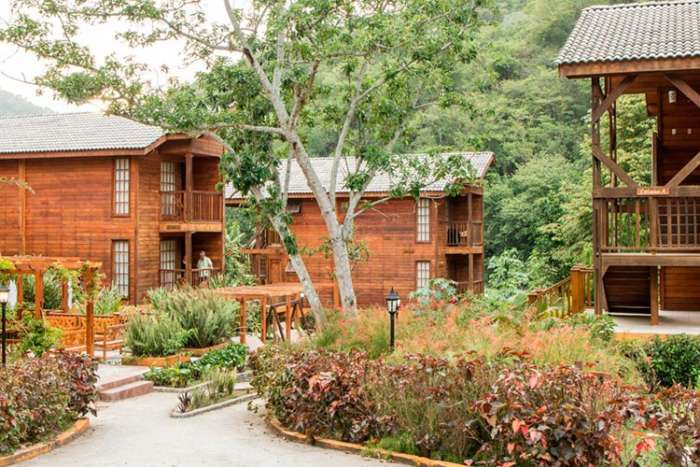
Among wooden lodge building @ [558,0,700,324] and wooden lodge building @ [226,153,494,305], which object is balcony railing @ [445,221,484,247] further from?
wooden lodge building @ [558,0,700,324]

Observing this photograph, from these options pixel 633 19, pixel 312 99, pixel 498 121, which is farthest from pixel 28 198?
pixel 498 121

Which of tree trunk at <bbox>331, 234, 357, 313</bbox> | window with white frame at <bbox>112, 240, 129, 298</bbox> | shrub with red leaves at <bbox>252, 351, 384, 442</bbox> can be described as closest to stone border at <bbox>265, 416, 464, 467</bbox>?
shrub with red leaves at <bbox>252, 351, 384, 442</bbox>

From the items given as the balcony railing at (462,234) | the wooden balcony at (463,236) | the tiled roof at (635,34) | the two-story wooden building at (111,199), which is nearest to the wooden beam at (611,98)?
the tiled roof at (635,34)

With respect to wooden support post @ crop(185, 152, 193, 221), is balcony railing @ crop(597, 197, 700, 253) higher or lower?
lower

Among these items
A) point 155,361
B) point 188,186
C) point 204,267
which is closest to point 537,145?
point 204,267

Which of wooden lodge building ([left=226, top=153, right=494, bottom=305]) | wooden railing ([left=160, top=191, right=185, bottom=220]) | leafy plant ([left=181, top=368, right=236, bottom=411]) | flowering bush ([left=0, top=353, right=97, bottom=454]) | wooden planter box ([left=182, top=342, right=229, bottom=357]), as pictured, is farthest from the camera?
wooden lodge building ([left=226, top=153, right=494, bottom=305])

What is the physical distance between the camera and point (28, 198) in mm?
27297

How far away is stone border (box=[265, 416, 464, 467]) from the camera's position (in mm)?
9078

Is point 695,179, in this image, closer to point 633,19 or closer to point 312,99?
point 633,19

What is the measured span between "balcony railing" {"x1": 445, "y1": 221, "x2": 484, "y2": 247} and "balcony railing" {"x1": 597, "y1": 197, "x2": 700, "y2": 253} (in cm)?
1561

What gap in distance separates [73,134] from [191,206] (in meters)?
4.41

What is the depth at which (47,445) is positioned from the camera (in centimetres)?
999

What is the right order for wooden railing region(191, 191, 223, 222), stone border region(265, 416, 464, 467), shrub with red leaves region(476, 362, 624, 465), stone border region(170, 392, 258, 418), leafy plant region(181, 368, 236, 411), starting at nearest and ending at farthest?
shrub with red leaves region(476, 362, 624, 465) → stone border region(265, 416, 464, 467) → stone border region(170, 392, 258, 418) → leafy plant region(181, 368, 236, 411) → wooden railing region(191, 191, 223, 222)

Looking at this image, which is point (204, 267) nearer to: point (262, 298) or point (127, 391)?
point (262, 298)
